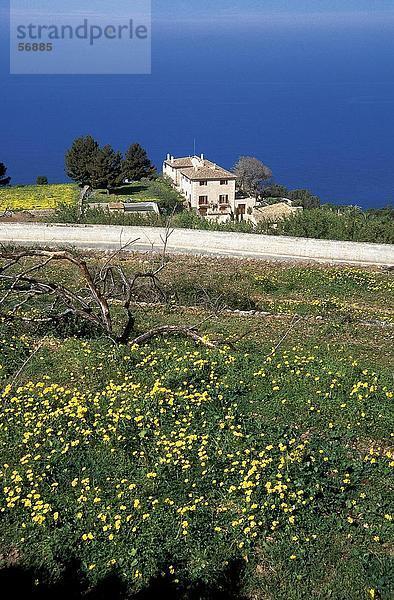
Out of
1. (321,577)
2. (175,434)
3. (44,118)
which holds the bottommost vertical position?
(321,577)

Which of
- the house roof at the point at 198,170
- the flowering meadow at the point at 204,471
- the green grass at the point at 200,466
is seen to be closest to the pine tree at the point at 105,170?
the house roof at the point at 198,170

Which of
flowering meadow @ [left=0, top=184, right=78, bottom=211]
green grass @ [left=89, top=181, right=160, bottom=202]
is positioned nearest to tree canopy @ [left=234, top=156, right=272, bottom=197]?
green grass @ [left=89, top=181, right=160, bottom=202]

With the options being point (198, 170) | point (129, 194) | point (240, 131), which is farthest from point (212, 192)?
point (240, 131)

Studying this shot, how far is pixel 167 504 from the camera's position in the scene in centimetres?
Answer: 701

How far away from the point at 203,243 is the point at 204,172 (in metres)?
23.3

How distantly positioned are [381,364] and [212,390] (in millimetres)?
3476

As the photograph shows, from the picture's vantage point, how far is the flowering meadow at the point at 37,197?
4164 centimetres

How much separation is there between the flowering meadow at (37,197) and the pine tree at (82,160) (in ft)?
3.57

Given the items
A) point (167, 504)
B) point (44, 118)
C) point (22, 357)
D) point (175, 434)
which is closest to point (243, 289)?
point (22, 357)

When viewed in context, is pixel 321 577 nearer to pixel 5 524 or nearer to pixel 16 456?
pixel 5 524

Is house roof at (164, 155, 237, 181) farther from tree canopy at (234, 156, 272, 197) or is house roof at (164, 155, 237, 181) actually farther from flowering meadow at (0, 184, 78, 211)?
flowering meadow at (0, 184, 78, 211)

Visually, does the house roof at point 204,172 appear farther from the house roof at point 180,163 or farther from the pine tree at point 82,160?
the pine tree at point 82,160

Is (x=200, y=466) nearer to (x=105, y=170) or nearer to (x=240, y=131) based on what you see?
(x=105, y=170)

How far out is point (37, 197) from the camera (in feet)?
149
